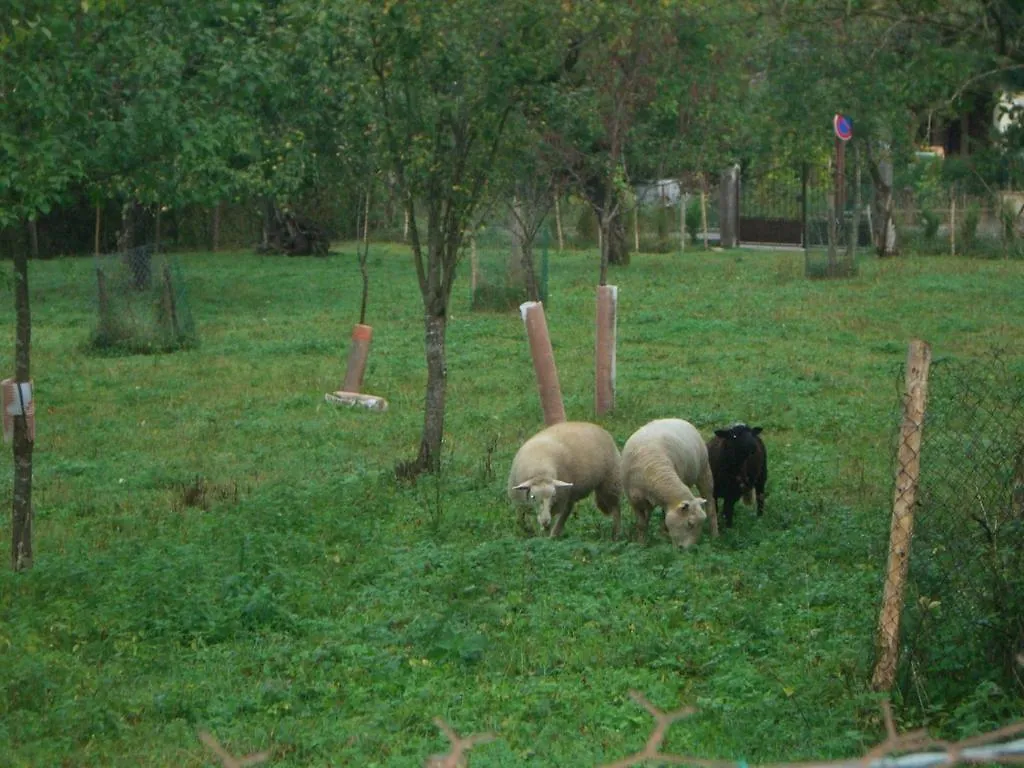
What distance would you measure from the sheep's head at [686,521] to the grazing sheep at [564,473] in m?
0.81

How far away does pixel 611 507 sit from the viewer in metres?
12.0

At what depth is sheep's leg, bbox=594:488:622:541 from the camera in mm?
11852

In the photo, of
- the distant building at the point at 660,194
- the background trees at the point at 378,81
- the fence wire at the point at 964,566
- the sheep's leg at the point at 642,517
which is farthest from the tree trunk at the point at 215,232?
the fence wire at the point at 964,566

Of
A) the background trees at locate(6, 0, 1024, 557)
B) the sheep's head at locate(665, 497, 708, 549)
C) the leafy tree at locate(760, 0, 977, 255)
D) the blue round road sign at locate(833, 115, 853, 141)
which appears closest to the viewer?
the background trees at locate(6, 0, 1024, 557)

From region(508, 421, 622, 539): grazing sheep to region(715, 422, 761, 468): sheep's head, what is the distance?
33.0 inches

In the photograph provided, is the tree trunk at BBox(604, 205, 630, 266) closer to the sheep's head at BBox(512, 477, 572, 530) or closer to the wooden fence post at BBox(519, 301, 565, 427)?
the wooden fence post at BBox(519, 301, 565, 427)

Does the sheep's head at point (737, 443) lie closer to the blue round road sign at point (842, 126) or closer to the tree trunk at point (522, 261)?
the tree trunk at point (522, 261)

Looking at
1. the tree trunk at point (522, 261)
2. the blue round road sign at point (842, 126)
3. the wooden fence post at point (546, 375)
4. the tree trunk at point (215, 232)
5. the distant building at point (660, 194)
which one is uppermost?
the blue round road sign at point (842, 126)

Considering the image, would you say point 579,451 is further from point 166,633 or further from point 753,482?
point 166,633

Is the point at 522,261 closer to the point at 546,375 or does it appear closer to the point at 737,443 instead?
the point at 546,375

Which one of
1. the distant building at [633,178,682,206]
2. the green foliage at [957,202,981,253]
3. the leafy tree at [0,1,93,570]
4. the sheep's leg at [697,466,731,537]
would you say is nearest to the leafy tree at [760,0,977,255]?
the green foliage at [957,202,981,253]

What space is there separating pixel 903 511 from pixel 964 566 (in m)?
0.39

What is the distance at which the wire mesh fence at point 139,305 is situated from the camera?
22.7 m

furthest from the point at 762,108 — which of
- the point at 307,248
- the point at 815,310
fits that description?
the point at 307,248
